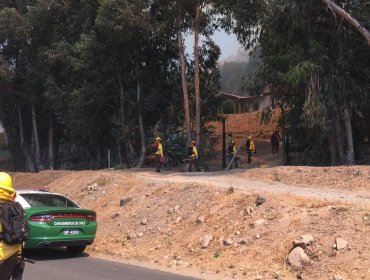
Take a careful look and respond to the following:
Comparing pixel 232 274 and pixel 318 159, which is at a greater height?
pixel 318 159

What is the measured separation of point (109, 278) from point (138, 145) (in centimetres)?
1983

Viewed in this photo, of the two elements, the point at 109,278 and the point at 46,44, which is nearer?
the point at 109,278

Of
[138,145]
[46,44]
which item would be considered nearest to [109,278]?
[138,145]

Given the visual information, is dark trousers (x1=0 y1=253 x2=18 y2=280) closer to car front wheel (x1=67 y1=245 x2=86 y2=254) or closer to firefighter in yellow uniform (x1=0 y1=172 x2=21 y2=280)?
firefighter in yellow uniform (x1=0 y1=172 x2=21 y2=280)

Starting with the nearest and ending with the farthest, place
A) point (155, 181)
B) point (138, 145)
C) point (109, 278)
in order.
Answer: point (109, 278), point (155, 181), point (138, 145)

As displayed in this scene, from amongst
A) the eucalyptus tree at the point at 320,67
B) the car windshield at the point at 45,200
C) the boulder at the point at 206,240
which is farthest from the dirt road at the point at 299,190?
the car windshield at the point at 45,200

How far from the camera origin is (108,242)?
13258 mm

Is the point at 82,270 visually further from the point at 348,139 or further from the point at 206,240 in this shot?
the point at 348,139

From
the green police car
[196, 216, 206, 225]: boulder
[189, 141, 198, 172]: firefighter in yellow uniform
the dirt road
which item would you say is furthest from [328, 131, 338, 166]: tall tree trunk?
the green police car

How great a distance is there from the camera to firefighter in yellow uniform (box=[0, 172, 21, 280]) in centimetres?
539

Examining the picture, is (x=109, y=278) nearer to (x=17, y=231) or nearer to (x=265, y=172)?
(x=17, y=231)

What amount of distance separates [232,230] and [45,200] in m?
4.17

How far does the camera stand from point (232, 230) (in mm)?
11195

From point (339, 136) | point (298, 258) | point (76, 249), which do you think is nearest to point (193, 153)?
point (339, 136)
